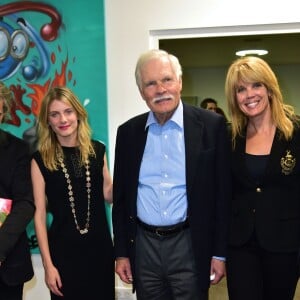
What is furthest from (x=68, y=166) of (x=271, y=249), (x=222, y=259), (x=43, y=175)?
(x=271, y=249)

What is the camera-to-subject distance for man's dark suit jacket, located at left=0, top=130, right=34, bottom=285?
161 cm

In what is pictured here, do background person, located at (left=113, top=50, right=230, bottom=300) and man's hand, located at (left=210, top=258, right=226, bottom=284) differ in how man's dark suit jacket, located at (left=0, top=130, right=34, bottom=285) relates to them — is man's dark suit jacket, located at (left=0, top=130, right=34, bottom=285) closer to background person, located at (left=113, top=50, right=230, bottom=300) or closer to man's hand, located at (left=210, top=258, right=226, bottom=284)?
background person, located at (left=113, top=50, right=230, bottom=300)

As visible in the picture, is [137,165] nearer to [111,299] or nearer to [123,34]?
[111,299]

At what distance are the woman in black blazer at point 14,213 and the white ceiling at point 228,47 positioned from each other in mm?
2543

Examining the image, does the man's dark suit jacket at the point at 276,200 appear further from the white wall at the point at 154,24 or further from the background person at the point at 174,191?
A: the white wall at the point at 154,24

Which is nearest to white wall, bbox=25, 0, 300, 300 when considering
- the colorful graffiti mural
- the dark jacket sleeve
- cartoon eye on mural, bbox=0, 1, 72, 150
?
the colorful graffiti mural

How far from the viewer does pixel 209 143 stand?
5.31 feet

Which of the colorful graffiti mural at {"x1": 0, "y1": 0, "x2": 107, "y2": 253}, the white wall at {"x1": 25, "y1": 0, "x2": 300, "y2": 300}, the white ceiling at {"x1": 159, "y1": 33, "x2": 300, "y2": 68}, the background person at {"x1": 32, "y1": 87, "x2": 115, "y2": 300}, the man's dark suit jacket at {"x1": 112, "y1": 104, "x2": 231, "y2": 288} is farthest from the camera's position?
the white ceiling at {"x1": 159, "y1": 33, "x2": 300, "y2": 68}

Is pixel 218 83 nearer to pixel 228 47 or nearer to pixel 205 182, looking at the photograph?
pixel 228 47

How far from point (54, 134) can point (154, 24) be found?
3.37 ft

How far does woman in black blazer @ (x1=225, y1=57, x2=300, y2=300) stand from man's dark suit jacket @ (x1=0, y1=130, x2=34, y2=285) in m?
0.89

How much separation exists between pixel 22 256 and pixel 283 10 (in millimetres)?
1962

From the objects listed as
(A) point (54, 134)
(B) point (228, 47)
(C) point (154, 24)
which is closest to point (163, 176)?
(A) point (54, 134)

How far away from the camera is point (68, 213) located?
1.80 m
